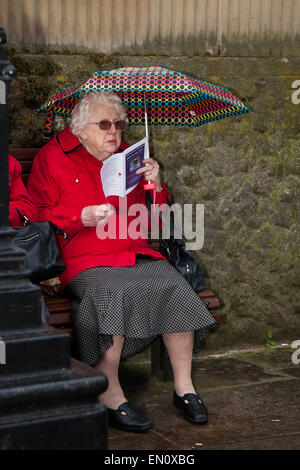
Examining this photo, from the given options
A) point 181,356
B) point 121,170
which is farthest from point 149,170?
point 181,356

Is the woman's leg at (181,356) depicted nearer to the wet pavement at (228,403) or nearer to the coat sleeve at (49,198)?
the wet pavement at (228,403)

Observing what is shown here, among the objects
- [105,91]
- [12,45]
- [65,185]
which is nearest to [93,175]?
[65,185]

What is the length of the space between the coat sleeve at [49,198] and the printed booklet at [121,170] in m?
0.23

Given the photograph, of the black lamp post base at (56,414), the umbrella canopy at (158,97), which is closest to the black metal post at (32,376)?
the black lamp post base at (56,414)

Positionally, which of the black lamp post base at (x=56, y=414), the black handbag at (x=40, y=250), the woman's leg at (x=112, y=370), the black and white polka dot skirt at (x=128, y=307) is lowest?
the woman's leg at (x=112, y=370)

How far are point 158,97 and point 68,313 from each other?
1.52 m

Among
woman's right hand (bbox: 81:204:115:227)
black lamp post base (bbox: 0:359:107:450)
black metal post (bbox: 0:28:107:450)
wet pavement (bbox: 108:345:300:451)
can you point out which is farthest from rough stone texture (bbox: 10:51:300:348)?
black lamp post base (bbox: 0:359:107:450)

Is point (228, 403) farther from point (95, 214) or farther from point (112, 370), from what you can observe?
point (95, 214)

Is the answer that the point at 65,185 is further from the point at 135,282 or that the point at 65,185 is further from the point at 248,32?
the point at 248,32

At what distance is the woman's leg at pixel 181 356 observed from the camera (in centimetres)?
409

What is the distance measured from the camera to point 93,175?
172 inches

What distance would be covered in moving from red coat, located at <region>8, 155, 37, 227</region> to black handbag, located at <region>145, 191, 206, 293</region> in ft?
2.60

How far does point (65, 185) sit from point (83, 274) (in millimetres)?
546

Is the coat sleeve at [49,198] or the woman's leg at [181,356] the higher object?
the coat sleeve at [49,198]
